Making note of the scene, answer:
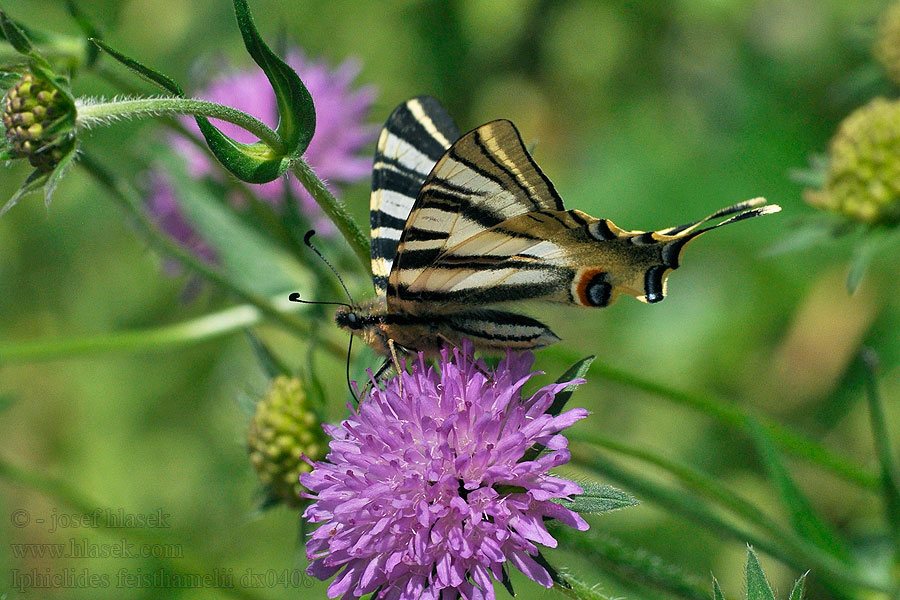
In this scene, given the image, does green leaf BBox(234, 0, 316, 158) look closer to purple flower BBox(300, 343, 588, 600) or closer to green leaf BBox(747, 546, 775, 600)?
purple flower BBox(300, 343, 588, 600)

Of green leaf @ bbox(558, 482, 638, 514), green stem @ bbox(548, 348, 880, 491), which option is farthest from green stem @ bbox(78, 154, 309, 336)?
green leaf @ bbox(558, 482, 638, 514)

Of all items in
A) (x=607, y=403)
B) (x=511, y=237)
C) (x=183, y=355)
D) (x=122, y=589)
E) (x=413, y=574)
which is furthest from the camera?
(x=183, y=355)

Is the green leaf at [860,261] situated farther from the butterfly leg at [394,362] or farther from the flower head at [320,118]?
the flower head at [320,118]

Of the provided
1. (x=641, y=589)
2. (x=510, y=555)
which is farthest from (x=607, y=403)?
(x=510, y=555)

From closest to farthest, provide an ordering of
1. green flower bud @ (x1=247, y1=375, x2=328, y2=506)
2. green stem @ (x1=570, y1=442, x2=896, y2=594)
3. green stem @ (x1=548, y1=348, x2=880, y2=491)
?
green stem @ (x1=570, y1=442, x2=896, y2=594), green flower bud @ (x1=247, y1=375, x2=328, y2=506), green stem @ (x1=548, y1=348, x2=880, y2=491)

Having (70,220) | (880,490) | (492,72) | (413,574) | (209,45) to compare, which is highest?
(492,72)

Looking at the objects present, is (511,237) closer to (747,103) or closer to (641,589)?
(641,589)
